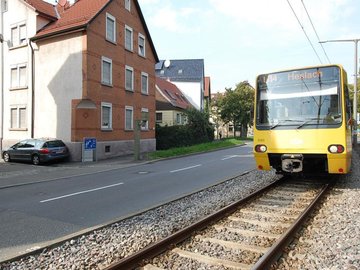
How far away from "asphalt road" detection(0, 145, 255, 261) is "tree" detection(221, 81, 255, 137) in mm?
40862

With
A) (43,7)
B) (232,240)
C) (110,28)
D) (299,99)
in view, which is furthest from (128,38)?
(232,240)

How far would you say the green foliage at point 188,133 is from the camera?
3272 cm

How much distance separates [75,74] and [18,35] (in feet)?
22.2

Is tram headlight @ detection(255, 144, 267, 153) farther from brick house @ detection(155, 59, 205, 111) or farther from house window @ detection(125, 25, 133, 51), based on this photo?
brick house @ detection(155, 59, 205, 111)

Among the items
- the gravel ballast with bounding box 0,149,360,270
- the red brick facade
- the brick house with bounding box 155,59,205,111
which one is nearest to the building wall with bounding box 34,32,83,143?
the red brick facade

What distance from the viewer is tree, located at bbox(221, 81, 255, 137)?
55.0 metres

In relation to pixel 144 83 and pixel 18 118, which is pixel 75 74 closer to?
pixel 18 118

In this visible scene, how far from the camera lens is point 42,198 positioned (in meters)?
10.0

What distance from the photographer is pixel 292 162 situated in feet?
31.3

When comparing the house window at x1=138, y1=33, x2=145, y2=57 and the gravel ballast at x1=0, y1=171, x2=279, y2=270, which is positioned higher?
the house window at x1=138, y1=33, x2=145, y2=57

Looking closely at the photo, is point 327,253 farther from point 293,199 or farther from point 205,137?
point 205,137

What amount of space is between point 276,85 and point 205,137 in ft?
96.1

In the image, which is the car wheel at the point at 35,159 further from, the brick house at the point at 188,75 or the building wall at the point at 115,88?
the brick house at the point at 188,75

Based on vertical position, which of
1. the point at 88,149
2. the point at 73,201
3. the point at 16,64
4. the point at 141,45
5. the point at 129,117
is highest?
the point at 141,45
